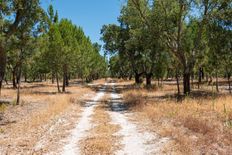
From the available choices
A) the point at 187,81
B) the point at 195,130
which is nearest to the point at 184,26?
the point at 187,81

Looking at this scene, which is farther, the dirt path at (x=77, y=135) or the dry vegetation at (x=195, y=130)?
the dirt path at (x=77, y=135)

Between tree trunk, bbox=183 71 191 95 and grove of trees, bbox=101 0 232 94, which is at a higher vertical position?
grove of trees, bbox=101 0 232 94

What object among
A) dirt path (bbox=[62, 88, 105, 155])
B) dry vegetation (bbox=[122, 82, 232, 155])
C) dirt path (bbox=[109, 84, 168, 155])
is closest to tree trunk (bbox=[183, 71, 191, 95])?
dry vegetation (bbox=[122, 82, 232, 155])

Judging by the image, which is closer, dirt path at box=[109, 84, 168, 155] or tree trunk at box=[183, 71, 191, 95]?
dirt path at box=[109, 84, 168, 155]

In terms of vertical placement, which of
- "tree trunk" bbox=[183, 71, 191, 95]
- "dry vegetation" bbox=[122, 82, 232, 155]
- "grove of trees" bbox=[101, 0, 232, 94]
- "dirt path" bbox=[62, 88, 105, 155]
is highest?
"grove of trees" bbox=[101, 0, 232, 94]

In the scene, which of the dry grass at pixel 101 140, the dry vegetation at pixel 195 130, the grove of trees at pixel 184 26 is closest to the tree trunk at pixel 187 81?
the grove of trees at pixel 184 26

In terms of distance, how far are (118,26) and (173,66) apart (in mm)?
30281

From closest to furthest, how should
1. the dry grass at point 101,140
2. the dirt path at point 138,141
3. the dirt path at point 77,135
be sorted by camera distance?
the dirt path at point 138,141
the dry grass at point 101,140
the dirt path at point 77,135

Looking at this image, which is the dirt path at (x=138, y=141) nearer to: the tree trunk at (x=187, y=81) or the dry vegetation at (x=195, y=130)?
the dry vegetation at (x=195, y=130)

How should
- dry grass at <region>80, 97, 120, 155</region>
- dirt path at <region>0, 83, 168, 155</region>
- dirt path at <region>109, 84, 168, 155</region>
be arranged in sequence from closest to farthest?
dirt path at <region>109, 84, 168, 155</region> → dry grass at <region>80, 97, 120, 155</region> → dirt path at <region>0, 83, 168, 155</region>

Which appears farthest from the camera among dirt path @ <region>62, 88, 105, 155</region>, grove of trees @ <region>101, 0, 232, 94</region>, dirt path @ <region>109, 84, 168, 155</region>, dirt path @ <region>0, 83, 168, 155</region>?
grove of trees @ <region>101, 0, 232, 94</region>

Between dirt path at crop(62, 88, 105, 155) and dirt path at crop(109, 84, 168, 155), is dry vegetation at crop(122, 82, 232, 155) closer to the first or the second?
dirt path at crop(109, 84, 168, 155)

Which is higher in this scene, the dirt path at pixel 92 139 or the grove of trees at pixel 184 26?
the grove of trees at pixel 184 26

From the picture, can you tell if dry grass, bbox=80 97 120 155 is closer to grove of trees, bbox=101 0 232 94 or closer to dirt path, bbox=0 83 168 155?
dirt path, bbox=0 83 168 155
